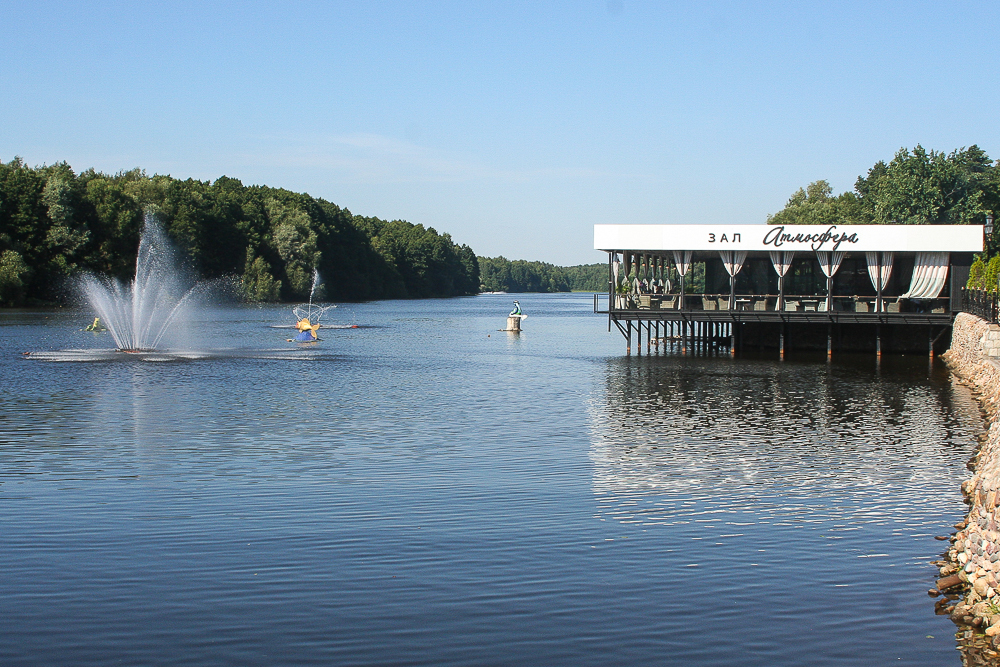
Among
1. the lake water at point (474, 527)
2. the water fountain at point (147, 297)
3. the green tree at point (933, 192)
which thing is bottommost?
the lake water at point (474, 527)

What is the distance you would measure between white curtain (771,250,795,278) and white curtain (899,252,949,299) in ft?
16.0

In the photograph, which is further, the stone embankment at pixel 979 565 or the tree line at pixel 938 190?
the tree line at pixel 938 190

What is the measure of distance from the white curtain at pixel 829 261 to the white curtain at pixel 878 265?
3.84 feet

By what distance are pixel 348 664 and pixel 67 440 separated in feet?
41.8

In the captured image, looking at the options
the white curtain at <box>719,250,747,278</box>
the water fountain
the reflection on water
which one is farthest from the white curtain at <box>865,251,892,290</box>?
the water fountain

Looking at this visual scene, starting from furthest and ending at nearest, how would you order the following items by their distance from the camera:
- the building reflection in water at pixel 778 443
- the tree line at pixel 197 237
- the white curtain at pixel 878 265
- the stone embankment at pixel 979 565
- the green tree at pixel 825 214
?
the green tree at pixel 825 214 → the tree line at pixel 197 237 → the white curtain at pixel 878 265 → the building reflection in water at pixel 778 443 → the stone embankment at pixel 979 565

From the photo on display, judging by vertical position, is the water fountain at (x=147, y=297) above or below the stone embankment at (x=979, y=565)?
above

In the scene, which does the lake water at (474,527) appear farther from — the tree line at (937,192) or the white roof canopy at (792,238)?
the tree line at (937,192)

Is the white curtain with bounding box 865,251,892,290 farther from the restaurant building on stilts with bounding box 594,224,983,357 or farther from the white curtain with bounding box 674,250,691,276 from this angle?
the white curtain with bounding box 674,250,691,276

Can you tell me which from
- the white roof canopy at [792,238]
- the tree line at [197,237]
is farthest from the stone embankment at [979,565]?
the tree line at [197,237]

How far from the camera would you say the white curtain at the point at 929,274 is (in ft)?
132

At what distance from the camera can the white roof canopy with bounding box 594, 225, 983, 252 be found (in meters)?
39.7

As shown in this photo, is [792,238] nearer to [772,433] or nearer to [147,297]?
[772,433]

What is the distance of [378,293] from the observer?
505 feet
